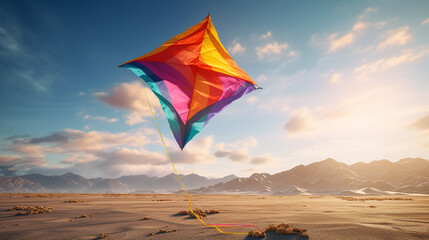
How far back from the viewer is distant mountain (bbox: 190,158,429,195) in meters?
99.9

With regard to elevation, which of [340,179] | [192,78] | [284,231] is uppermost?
[192,78]

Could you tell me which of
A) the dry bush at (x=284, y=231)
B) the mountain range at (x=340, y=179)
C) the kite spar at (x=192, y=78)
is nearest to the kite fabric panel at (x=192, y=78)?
the kite spar at (x=192, y=78)

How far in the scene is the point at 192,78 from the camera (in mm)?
6863

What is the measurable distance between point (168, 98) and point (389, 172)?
160839 mm

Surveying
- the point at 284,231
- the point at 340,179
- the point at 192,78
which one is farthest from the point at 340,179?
the point at 192,78

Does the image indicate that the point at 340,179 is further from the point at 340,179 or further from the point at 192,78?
the point at 192,78

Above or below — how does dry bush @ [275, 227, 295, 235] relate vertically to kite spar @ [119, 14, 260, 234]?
below

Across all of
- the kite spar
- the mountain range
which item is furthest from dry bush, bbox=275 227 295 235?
the mountain range

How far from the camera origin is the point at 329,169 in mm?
140625

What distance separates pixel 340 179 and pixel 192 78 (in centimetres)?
14894

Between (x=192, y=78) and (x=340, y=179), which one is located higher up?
(x=192, y=78)

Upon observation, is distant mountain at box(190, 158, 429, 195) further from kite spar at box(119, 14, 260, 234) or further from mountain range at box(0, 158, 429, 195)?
kite spar at box(119, 14, 260, 234)

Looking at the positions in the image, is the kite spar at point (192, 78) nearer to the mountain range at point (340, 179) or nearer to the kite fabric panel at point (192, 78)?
the kite fabric panel at point (192, 78)

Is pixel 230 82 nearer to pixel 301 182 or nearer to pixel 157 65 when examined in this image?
pixel 157 65
